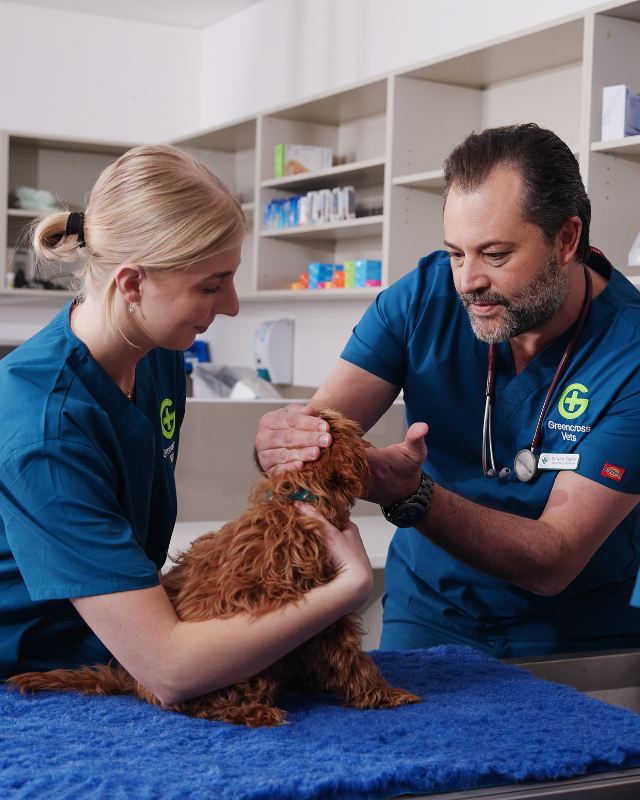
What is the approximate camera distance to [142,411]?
3.91 ft

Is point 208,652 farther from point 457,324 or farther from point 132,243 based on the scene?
point 457,324

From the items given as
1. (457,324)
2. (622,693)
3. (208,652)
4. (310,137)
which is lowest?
(622,693)

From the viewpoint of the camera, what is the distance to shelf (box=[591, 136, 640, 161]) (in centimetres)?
225

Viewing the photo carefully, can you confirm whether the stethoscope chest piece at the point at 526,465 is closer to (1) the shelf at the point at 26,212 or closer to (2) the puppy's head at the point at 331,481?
(2) the puppy's head at the point at 331,481

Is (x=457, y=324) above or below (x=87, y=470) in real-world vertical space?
above

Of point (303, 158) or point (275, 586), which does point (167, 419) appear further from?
point (303, 158)

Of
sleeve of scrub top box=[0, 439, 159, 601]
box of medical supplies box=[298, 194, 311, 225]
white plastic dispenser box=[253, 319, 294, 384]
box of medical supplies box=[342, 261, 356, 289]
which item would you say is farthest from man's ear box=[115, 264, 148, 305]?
white plastic dispenser box=[253, 319, 294, 384]

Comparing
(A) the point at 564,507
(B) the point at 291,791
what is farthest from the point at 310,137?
(B) the point at 291,791

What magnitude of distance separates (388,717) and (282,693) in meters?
0.15

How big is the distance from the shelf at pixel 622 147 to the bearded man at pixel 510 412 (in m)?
0.89

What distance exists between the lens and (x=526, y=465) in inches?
56.2

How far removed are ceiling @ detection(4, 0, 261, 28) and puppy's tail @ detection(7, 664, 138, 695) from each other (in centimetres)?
465

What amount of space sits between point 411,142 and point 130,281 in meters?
2.33

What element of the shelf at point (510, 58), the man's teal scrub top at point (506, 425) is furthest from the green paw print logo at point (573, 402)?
the shelf at point (510, 58)
